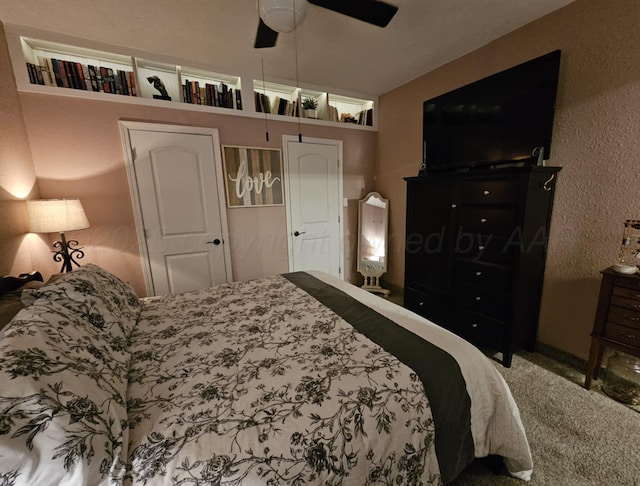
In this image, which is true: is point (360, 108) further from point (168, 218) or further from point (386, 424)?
point (386, 424)

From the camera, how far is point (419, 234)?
267 cm

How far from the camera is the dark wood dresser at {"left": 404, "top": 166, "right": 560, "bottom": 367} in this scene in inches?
75.2

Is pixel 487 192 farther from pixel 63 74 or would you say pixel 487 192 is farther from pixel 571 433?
pixel 63 74

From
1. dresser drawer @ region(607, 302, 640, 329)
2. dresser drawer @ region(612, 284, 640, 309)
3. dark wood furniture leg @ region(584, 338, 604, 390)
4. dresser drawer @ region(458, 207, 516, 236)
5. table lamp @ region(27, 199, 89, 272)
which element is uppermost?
table lamp @ region(27, 199, 89, 272)

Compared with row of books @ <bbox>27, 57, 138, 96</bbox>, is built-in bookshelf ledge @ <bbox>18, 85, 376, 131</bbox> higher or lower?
lower

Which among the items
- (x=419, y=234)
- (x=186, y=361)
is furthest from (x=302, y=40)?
(x=186, y=361)

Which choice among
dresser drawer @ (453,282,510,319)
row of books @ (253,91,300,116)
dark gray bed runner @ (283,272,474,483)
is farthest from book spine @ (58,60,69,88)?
dresser drawer @ (453,282,510,319)

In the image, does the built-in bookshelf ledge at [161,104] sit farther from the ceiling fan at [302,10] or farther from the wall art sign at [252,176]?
the ceiling fan at [302,10]

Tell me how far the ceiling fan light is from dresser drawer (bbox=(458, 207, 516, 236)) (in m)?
1.82

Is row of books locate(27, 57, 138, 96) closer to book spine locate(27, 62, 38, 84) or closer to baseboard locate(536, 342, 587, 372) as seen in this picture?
book spine locate(27, 62, 38, 84)

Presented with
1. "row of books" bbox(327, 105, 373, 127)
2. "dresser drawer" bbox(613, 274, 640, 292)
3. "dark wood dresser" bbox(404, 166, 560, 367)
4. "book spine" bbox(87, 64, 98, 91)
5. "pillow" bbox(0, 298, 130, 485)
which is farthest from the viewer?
"row of books" bbox(327, 105, 373, 127)

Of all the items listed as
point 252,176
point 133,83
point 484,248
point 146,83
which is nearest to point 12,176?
point 133,83

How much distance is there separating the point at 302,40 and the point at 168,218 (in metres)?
2.04

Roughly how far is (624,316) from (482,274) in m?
0.78
